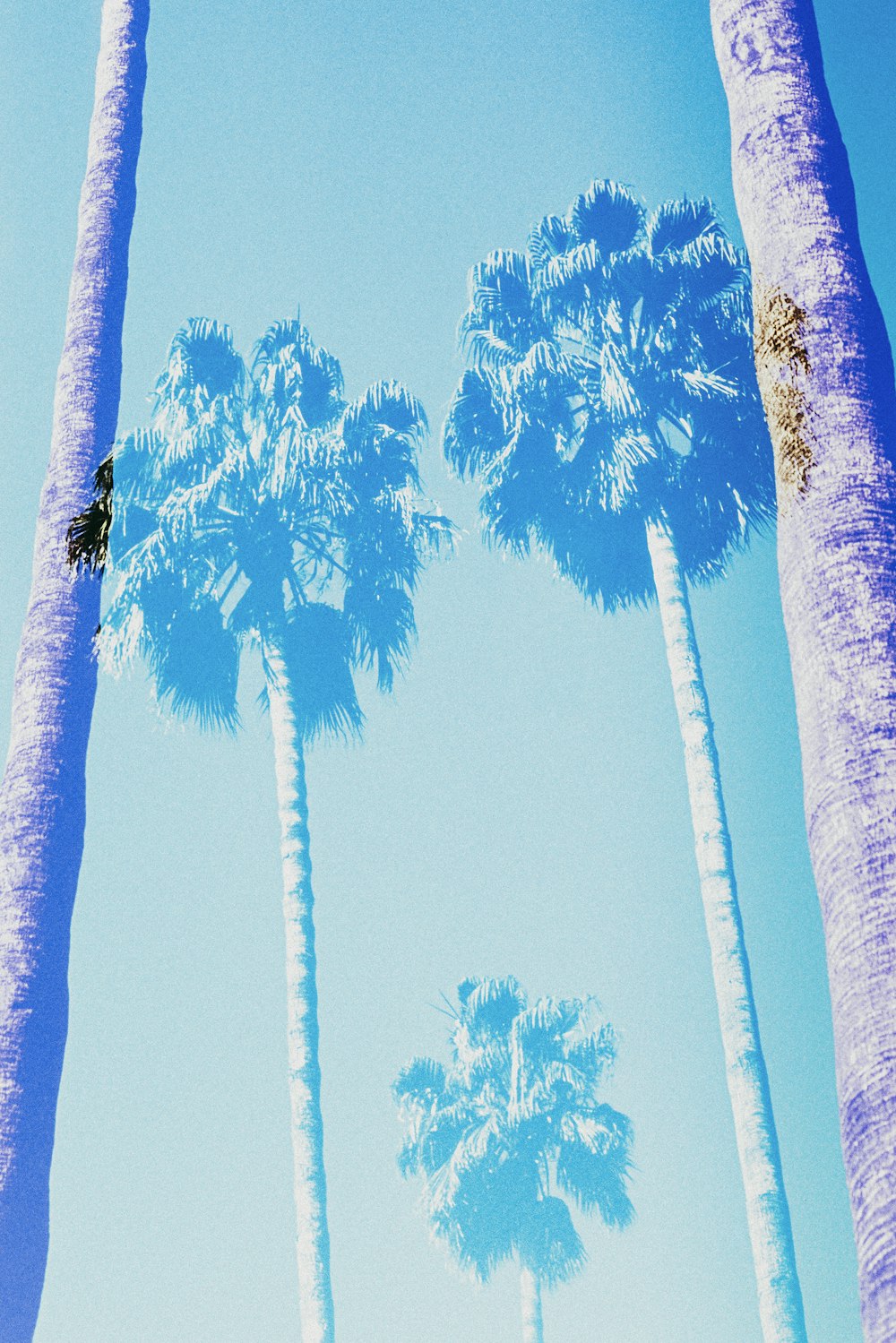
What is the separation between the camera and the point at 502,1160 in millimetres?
21672

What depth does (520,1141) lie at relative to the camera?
2161cm

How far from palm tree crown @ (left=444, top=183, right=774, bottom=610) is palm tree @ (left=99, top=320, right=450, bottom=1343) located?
4.12 ft

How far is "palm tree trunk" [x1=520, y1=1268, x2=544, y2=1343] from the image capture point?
2191 centimetres

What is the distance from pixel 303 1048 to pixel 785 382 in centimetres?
1071

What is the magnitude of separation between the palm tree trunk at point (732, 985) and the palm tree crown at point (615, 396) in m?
1.46

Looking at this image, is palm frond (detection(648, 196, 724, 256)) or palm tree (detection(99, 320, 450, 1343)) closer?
palm tree (detection(99, 320, 450, 1343))

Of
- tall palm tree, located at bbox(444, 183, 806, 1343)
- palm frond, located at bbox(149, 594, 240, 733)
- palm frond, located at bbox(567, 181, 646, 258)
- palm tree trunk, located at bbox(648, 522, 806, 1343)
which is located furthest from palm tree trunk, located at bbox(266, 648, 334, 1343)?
palm frond, located at bbox(567, 181, 646, 258)

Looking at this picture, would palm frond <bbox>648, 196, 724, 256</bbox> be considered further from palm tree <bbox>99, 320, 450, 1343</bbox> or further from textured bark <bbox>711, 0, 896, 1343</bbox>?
textured bark <bbox>711, 0, 896, 1343</bbox>

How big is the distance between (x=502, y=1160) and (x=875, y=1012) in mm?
19335

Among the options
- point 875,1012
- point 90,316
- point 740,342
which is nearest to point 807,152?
point 875,1012

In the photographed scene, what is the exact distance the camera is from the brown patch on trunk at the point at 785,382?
14.5 feet

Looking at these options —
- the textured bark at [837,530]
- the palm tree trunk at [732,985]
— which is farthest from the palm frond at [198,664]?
the textured bark at [837,530]

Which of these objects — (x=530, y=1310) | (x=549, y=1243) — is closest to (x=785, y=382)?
(x=549, y=1243)

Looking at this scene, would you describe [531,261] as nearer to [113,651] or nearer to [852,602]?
[113,651]
